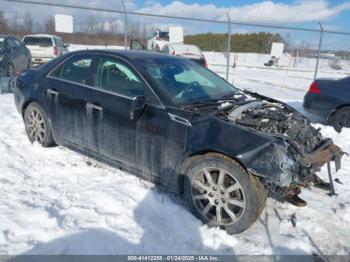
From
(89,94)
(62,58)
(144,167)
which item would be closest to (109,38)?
(62,58)

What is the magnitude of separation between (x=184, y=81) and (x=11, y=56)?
9.13 metres

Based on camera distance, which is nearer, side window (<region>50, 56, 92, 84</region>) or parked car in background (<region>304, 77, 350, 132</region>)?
side window (<region>50, 56, 92, 84</region>)

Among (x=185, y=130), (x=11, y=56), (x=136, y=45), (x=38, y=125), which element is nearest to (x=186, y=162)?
(x=185, y=130)

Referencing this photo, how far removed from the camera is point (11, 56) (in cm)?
1100

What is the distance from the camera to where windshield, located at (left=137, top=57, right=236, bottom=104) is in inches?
148

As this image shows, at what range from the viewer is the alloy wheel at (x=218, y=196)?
3.14 metres

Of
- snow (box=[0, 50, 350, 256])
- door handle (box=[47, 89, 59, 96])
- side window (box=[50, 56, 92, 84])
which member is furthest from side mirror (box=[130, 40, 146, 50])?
snow (box=[0, 50, 350, 256])

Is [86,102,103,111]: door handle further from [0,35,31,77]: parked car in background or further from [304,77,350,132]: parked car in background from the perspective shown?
[0,35,31,77]: parked car in background

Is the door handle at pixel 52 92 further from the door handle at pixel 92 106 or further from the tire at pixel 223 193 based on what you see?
the tire at pixel 223 193

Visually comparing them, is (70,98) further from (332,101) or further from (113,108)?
(332,101)

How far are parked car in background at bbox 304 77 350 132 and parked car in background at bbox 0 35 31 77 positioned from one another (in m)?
9.37

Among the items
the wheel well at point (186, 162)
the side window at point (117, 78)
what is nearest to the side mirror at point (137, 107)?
the side window at point (117, 78)

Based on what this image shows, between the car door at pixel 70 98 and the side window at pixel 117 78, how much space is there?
207 mm

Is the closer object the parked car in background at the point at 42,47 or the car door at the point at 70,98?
the car door at the point at 70,98
